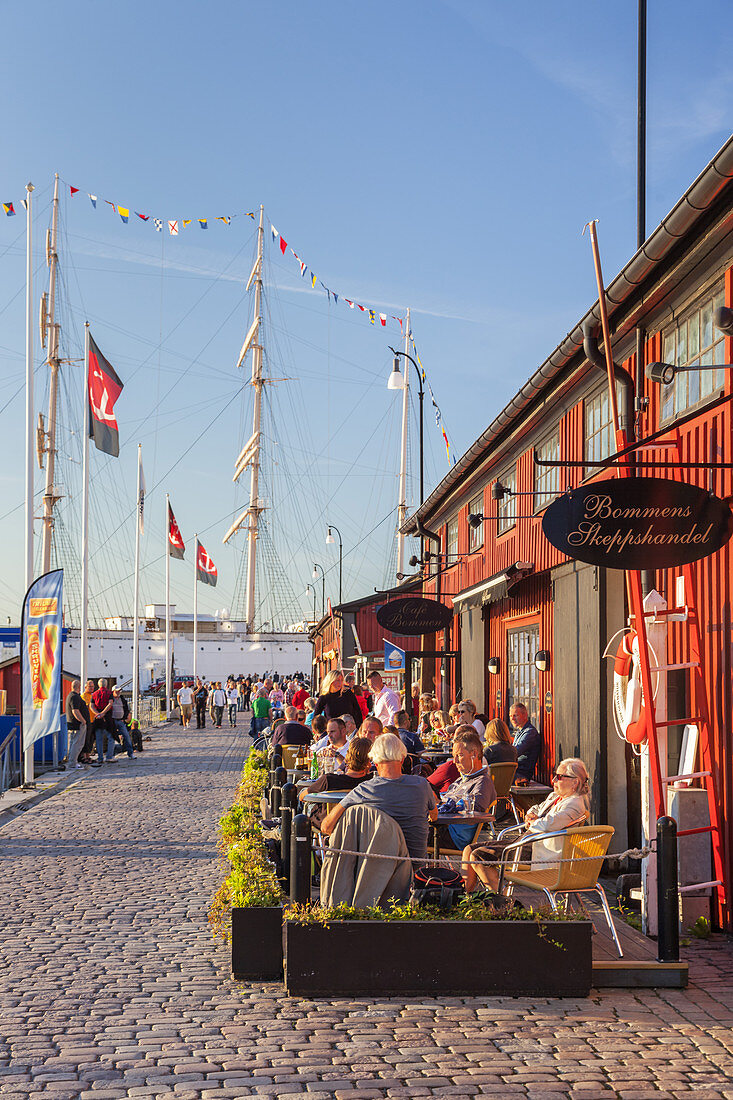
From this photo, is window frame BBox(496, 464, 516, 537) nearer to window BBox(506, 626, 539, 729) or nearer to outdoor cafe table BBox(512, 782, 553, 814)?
window BBox(506, 626, 539, 729)

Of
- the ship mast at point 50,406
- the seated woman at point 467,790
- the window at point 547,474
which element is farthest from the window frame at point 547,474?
the ship mast at point 50,406

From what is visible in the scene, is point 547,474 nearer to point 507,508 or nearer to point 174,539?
point 507,508

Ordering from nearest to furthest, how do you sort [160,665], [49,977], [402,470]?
[49,977]
[402,470]
[160,665]

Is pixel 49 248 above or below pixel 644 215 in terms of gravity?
above

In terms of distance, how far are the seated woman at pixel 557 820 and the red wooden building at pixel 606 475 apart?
42.7 inches

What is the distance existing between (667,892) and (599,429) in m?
6.40

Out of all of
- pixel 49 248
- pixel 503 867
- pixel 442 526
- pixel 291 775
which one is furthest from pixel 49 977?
pixel 49 248

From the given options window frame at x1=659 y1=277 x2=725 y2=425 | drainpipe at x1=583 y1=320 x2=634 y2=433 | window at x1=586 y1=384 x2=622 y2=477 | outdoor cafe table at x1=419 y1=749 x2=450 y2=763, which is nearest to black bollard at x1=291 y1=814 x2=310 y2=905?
drainpipe at x1=583 y1=320 x2=634 y2=433

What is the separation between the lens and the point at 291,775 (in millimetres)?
13578

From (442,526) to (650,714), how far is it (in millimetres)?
18102

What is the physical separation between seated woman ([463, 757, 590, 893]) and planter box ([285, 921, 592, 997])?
1.13 m

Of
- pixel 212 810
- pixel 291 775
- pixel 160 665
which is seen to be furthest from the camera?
pixel 160 665

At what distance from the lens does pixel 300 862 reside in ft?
23.3

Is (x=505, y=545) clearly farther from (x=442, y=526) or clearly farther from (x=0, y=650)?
(x=0, y=650)
